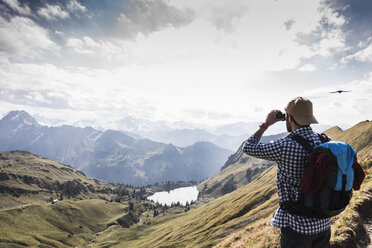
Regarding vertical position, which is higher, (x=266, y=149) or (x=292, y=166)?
(x=266, y=149)

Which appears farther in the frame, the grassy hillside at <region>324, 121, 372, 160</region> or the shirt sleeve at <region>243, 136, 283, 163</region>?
the grassy hillside at <region>324, 121, 372, 160</region>

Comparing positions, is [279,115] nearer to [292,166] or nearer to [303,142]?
[303,142]

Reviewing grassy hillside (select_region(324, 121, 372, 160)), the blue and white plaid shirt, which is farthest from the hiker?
grassy hillside (select_region(324, 121, 372, 160))

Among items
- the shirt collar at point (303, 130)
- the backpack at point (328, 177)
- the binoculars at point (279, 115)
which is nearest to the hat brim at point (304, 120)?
the shirt collar at point (303, 130)

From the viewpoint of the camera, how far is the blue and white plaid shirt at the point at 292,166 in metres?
5.98

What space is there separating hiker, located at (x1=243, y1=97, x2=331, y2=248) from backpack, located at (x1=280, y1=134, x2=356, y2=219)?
34cm

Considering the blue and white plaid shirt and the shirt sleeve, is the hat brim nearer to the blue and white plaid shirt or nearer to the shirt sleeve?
the blue and white plaid shirt

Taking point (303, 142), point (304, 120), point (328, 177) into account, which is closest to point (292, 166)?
point (303, 142)

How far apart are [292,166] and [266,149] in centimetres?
82

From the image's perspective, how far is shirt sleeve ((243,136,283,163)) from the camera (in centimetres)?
618

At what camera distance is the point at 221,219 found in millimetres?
88750

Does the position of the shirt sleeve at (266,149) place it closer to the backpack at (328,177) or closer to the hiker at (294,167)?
the hiker at (294,167)

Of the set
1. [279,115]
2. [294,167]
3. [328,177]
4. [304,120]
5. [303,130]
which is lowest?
[328,177]

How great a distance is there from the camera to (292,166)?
6.05 metres
